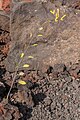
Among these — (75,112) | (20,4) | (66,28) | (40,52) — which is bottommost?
(75,112)

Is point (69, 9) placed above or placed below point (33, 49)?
above

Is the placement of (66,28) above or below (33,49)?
above

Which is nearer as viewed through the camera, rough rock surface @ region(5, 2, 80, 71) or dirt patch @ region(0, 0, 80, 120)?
dirt patch @ region(0, 0, 80, 120)

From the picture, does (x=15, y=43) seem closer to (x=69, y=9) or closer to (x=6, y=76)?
(x=6, y=76)

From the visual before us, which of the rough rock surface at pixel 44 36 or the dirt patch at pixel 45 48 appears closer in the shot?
the dirt patch at pixel 45 48

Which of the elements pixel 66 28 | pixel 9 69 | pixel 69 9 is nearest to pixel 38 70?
pixel 9 69

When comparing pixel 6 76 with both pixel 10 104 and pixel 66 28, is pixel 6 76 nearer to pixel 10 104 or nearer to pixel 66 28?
pixel 10 104

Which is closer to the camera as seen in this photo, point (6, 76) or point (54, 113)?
point (54, 113)

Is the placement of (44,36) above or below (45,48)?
above

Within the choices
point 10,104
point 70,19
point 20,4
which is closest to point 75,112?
point 10,104
